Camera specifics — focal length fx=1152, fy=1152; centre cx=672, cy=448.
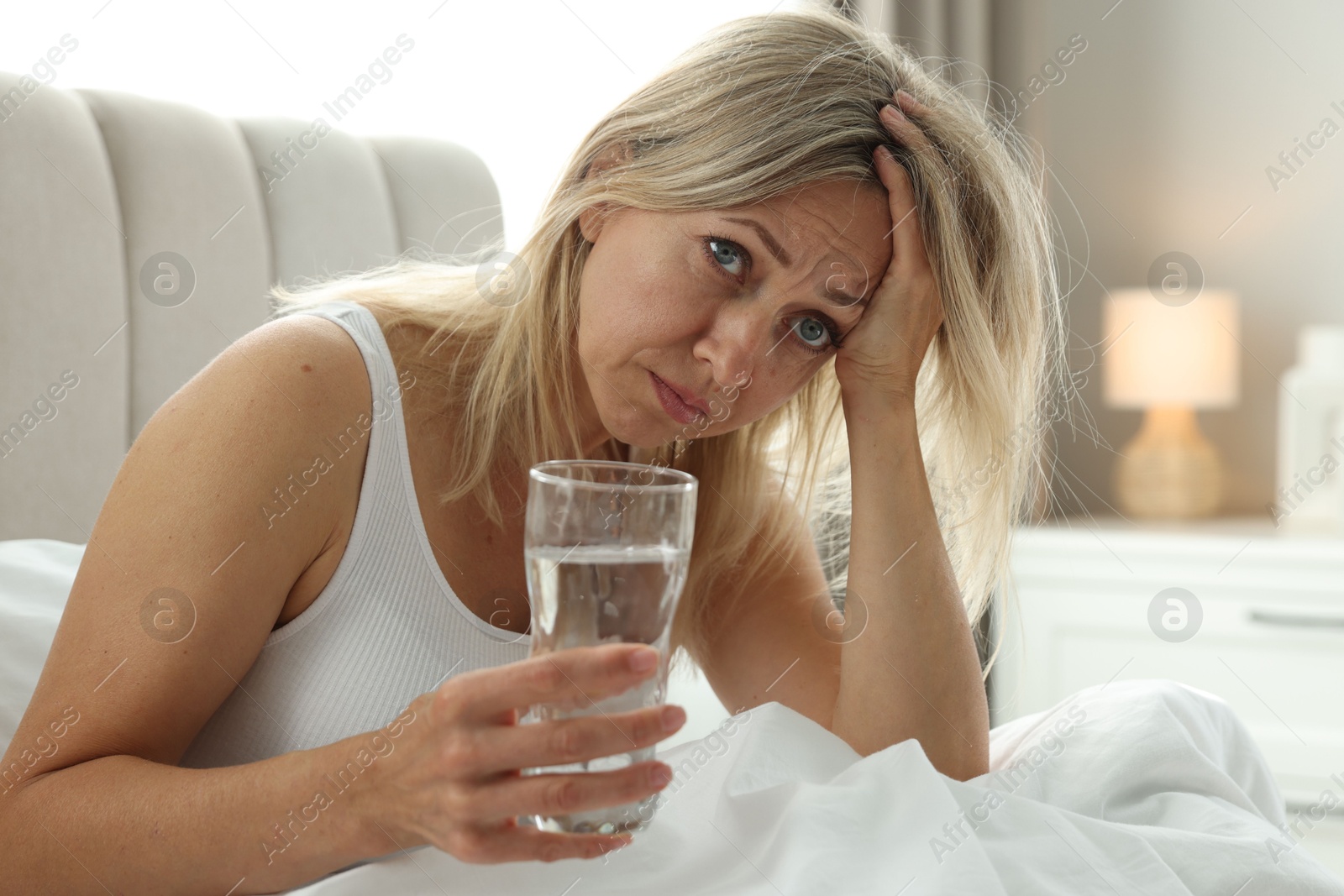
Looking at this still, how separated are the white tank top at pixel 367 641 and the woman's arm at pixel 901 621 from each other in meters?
0.42

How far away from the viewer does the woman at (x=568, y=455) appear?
0.81 metres

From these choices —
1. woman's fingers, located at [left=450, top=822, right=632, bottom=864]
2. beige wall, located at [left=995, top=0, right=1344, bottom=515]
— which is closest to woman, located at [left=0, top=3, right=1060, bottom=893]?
woman's fingers, located at [left=450, top=822, right=632, bottom=864]

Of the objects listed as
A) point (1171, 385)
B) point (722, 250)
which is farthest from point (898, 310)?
point (1171, 385)

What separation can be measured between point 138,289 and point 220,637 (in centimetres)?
87

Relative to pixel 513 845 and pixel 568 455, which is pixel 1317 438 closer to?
pixel 568 455

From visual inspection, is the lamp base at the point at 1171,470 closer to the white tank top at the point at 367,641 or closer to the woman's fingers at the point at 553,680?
the white tank top at the point at 367,641

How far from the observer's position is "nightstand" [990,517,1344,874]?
2.45 m

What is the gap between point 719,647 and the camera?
1.48 m

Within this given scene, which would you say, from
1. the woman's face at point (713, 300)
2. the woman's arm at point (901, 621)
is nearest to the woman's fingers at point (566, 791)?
the woman's face at point (713, 300)

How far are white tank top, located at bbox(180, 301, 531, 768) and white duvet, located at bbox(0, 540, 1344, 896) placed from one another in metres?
0.17

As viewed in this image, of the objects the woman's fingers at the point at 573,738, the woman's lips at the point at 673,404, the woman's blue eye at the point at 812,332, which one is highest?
the woman's blue eye at the point at 812,332

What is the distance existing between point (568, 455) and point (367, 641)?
346 mm

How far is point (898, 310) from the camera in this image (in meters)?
1.24

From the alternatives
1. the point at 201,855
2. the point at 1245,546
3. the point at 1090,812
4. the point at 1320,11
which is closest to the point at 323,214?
the point at 201,855
